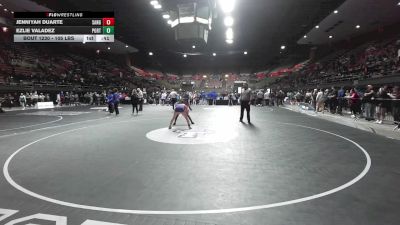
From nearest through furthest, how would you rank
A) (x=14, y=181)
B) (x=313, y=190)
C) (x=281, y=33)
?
(x=313, y=190)
(x=14, y=181)
(x=281, y=33)

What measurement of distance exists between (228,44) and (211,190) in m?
41.6

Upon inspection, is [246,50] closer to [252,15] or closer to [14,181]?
[252,15]

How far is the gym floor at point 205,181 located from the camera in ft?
12.0

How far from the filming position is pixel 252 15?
2588 centimetres

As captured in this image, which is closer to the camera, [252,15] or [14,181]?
[14,181]

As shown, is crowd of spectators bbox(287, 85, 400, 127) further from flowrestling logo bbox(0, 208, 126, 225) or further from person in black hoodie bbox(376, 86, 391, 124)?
flowrestling logo bbox(0, 208, 126, 225)

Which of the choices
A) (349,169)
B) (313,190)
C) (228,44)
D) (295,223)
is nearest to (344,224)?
(295,223)

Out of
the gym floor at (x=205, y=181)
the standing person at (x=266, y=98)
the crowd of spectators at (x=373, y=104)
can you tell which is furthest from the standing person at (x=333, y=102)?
the standing person at (x=266, y=98)
